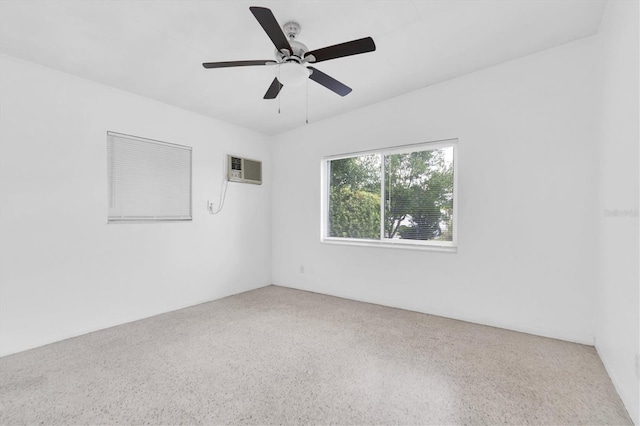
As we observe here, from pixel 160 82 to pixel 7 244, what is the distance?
76.1 inches

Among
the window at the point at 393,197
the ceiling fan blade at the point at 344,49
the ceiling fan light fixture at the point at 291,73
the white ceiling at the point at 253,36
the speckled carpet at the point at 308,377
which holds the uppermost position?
the white ceiling at the point at 253,36

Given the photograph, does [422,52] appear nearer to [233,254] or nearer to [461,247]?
[461,247]

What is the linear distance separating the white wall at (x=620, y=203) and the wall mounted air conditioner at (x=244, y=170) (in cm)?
394

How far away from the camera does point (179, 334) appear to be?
2824mm

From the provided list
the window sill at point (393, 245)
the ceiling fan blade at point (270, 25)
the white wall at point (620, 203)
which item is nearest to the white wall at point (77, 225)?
the window sill at point (393, 245)

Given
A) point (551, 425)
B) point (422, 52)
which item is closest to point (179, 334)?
point (551, 425)

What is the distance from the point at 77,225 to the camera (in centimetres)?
278

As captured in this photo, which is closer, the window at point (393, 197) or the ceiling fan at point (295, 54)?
the ceiling fan at point (295, 54)

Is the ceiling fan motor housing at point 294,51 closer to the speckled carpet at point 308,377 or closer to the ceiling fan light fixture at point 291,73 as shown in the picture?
the ceiling fan light fixture at point 291,73

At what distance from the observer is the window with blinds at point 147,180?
121 inches

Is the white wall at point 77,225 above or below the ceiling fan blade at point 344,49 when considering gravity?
below

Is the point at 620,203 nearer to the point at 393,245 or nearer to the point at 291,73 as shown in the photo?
the point at 393,245

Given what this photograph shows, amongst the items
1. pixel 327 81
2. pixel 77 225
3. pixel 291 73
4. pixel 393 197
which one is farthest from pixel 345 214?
pixel 77 225

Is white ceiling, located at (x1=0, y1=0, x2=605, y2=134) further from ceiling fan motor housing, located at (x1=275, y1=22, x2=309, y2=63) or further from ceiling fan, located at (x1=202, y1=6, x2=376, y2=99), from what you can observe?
ceiling fan, located at (x1=202, y1=6, x2=376, y2=99)
